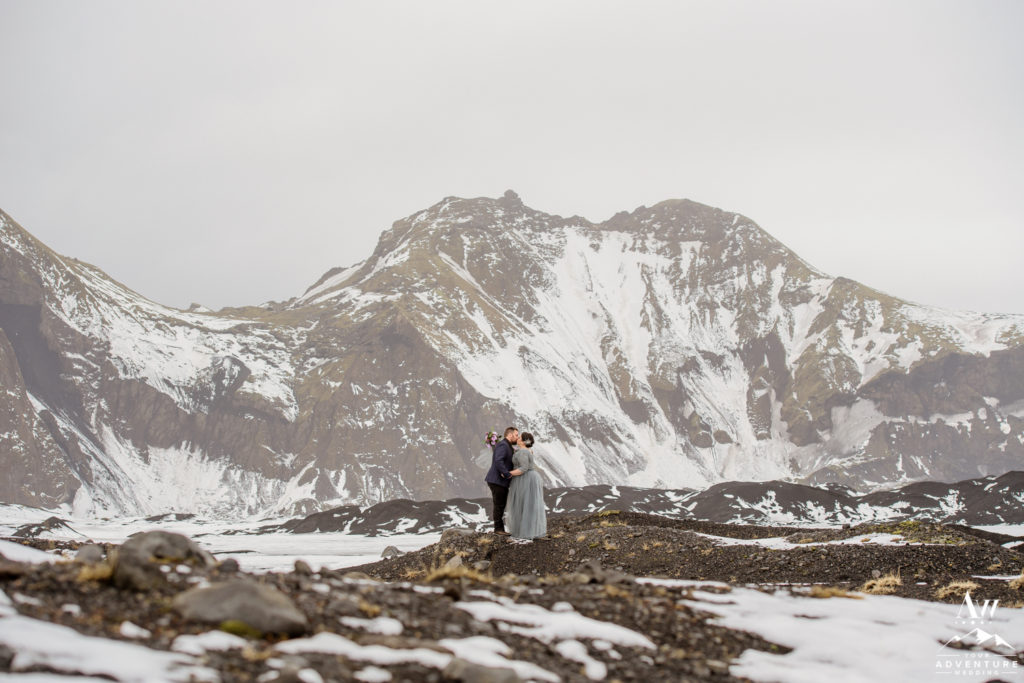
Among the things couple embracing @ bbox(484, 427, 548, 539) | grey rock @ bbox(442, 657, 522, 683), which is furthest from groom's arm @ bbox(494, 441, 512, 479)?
grey rock @ bbox(442, 657, 522, 683)

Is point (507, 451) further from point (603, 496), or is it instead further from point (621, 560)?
point (603, 496)

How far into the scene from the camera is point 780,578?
17.6m

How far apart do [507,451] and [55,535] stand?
88284mm

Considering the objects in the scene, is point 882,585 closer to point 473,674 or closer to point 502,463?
point 502,463

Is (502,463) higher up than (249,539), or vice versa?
(502,463)

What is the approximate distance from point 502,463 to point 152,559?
12.9 m

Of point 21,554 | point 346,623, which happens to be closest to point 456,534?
point 21,554

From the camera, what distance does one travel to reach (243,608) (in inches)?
316

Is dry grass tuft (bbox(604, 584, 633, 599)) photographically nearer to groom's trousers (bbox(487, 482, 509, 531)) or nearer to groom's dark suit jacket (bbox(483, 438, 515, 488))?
groom's dark suit jacket (bbox(483, 438, 515, 488))

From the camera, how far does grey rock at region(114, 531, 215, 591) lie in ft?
27.9

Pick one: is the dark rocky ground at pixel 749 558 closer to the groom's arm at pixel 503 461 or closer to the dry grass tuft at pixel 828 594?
the groom's arm at pixel 503 461

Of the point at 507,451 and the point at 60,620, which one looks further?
the point at 507,451

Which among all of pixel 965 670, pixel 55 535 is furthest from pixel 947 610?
pixel 55 535

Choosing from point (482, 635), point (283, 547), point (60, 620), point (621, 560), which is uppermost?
point (60, 620)
